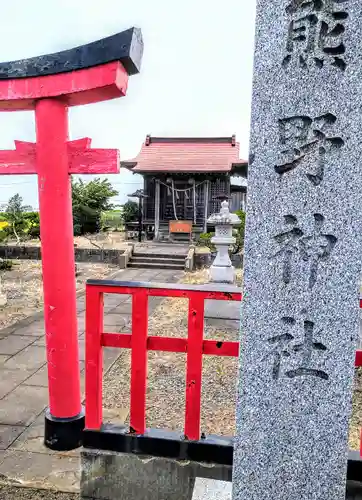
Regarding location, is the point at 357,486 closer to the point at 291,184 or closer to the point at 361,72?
the point at 291,184

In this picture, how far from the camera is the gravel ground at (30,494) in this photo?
2490 mm

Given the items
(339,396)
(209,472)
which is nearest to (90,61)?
(339,396)

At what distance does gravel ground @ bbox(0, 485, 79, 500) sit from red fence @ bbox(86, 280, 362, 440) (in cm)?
46

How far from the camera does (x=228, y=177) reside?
1753 centimetres

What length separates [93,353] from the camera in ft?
8.10

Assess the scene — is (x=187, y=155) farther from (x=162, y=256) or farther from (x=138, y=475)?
(x=138, y=475)

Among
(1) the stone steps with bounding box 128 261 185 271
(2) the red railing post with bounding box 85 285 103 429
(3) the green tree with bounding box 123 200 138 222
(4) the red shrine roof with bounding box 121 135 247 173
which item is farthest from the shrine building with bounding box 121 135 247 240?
(2) the red railing post with bounding box 85 285 103 429

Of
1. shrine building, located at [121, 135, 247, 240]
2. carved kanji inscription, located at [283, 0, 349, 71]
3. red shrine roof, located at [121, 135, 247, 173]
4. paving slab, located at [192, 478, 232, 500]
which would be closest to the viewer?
carved kanji inscription, located at [283, 0, 349, 71]

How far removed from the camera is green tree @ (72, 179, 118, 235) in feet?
61.0

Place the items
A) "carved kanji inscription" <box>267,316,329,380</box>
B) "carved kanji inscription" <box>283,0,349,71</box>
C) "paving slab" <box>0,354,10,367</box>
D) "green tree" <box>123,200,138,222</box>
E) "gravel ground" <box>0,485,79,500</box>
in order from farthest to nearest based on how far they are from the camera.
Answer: "green tree" <box>123,200,138,222</box>, "paving slab" <box>0,354,10,367</box>, "gravel ground" <box>0,485,79,500</box>, "carved kanji inscription" <box>267,316,329,380</box>, "carved kanji inscription" <box>283,0,349,71</box>

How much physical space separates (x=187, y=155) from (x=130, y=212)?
14.0ft

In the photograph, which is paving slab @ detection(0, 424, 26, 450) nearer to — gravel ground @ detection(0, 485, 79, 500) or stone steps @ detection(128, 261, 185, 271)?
gravel ground @ detection(0, 485, 79, 500)

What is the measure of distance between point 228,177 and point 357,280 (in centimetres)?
1619

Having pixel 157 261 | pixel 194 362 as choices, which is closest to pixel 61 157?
pixel 194 362
